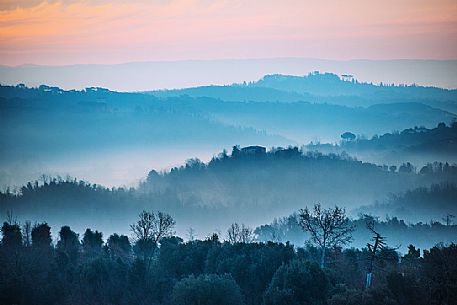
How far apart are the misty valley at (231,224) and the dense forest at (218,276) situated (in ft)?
0.20

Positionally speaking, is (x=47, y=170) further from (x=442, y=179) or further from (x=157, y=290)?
(x=157, y=290)

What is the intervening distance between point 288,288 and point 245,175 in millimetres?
99038

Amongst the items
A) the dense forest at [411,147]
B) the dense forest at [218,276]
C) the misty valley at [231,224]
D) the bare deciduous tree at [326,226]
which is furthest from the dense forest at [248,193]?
the dense forest at [218,276]

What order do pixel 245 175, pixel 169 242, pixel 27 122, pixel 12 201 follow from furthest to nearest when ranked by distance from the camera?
1. pixel 27 122
2. pixel 245 175
3. pixel 12 201
4. pixel 169 242

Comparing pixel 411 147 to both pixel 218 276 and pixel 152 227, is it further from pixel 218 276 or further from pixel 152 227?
pixel 218 276

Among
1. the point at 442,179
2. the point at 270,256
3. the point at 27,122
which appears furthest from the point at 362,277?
the point at 27,122

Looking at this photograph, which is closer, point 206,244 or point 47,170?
point 206,244

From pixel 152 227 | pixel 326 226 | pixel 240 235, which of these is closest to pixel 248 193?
pixel 240 235

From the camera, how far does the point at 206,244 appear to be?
109 feet

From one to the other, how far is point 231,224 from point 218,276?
6914cm

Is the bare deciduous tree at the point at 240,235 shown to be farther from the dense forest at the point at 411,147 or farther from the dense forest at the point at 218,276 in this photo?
the dense forest at the point at 411,147

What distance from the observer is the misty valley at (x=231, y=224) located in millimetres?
25047

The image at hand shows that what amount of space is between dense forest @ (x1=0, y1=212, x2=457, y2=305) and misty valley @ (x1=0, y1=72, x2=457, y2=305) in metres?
0.06

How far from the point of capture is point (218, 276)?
1026 inches
